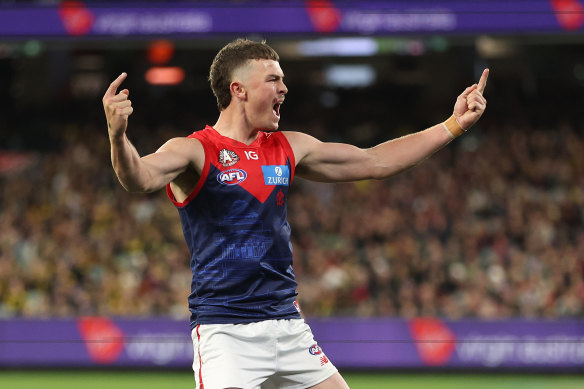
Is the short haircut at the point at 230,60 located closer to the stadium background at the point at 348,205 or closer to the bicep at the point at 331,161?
the bicep at the point at 331,161

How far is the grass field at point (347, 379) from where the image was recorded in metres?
11.2

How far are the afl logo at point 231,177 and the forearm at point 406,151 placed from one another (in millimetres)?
794

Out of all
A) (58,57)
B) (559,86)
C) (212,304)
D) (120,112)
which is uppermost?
(58,57)

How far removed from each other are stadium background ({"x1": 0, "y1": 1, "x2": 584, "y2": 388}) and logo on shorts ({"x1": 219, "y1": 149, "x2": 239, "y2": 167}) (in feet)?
24.4

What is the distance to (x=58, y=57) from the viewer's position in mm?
17109

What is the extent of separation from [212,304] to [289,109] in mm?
12389

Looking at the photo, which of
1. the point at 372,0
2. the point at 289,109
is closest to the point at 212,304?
the point at 372,0

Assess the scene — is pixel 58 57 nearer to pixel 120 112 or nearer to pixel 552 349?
pixel 552 349

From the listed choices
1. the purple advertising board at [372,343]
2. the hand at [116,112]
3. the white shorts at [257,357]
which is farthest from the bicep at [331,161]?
the purple advertising board at [372,343]

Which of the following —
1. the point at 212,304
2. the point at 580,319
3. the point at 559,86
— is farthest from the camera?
the point at 559,86

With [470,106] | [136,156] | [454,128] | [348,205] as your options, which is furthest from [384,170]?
[348,205]

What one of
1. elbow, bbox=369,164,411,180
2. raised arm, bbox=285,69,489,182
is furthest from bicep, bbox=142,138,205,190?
elbow, bbox=369,164,411,180

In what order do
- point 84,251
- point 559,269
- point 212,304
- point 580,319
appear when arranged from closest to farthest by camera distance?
point 212,304 → point 580,319 → point 559,269 → point 84,251

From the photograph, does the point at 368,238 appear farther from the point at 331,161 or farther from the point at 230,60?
the point at 230,60
